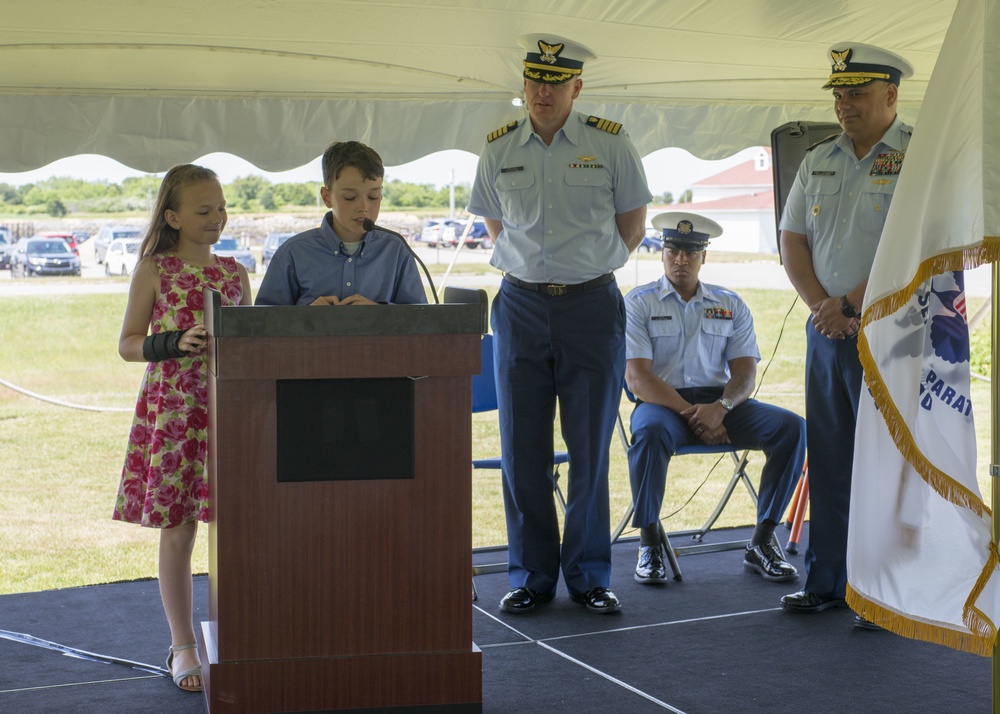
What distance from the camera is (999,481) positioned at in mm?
2531

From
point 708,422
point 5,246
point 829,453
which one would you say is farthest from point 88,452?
point 829,453

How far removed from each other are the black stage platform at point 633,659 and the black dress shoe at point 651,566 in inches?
1.7

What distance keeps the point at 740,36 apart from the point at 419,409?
233 cm

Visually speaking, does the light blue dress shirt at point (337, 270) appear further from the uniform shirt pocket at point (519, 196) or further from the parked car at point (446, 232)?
the parked car at point (446, 232)

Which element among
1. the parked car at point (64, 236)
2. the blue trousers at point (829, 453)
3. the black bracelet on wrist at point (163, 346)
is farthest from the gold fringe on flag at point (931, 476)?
the parked car at point (64, 236)

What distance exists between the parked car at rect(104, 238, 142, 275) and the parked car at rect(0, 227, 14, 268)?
1.02m

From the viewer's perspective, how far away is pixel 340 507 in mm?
2732

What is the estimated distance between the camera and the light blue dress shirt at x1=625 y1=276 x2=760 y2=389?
500cm

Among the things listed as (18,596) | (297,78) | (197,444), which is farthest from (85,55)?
(18,596)

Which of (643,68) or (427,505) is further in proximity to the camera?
(643,68)

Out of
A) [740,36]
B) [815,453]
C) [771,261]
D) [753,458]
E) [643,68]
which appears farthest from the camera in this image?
[771,261]

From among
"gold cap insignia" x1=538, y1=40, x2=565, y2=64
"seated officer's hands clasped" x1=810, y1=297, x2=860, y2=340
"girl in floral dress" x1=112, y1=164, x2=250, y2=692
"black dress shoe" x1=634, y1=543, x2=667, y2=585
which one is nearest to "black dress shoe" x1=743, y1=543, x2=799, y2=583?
"black dress shoe" x1=634, y1=543, x2=667, y2=585

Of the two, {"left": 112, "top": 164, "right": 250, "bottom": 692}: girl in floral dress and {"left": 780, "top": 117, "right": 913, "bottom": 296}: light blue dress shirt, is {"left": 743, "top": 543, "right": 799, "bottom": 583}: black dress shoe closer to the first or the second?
{"left": 780, "top": 117, "right": 913, "bottom": 296}: light blue dress shirt

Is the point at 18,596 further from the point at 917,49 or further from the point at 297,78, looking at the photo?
the point at 917,49
